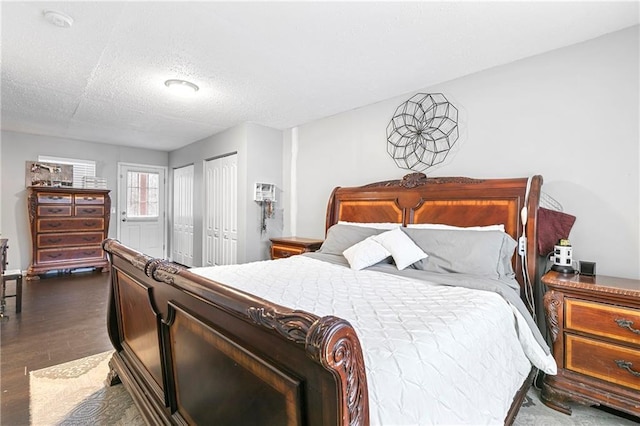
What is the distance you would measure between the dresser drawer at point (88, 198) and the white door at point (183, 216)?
1.35m

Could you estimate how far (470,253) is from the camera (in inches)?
86.7

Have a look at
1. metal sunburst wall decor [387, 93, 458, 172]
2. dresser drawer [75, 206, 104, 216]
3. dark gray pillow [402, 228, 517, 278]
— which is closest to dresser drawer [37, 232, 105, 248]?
dresser drawer [75, 206, 104, 216]

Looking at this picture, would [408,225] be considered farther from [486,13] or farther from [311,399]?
[311,399]

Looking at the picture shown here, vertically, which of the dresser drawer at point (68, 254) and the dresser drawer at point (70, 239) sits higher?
the dresser drawer at point (70, 239)

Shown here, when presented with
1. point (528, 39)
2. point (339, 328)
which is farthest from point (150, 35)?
point (528, 39)

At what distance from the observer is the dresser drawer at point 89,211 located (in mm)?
5402

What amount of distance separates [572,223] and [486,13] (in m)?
1.57

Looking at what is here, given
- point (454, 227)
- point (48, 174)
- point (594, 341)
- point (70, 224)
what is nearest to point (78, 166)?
point (48, 174)

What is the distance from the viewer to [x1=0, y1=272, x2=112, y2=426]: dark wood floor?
6.60 ft

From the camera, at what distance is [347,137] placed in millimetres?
3846

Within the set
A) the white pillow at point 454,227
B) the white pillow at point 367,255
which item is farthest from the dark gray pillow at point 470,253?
the white pillow at point 367,255

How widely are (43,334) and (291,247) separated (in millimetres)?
2549

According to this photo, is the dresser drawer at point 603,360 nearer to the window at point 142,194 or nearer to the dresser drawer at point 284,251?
the dresser drawer at point 284,251

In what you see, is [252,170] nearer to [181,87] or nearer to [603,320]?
[181,87]
